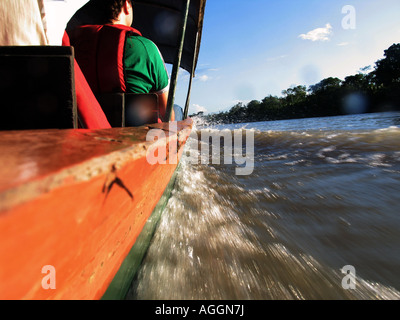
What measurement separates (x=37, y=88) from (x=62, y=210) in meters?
0.50

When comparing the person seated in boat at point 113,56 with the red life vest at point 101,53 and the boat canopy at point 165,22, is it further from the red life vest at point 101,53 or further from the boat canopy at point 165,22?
the boat canopy at point 165,22

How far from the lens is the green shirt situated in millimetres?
1546

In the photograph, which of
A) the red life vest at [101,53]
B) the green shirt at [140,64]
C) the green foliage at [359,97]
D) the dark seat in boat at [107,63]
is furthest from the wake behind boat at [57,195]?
the green foliage at [359,97]

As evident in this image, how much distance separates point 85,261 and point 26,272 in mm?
156

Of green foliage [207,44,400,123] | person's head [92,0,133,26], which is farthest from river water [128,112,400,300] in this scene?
green foliage [207,44,400,123]

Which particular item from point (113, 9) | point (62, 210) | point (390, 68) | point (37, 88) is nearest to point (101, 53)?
point (113, 9)

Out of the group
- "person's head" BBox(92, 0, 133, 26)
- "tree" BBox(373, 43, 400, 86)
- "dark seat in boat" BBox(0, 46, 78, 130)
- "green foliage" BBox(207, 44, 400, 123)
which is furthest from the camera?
"tree" BBox(373, 43, 400, 86)

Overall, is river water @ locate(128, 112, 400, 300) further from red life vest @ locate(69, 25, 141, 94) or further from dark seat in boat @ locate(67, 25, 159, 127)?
red life vest @ locate(69, 25, 141, 94)

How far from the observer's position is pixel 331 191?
1.42m

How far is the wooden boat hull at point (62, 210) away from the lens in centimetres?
20

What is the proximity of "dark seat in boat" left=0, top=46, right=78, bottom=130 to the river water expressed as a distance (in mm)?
590

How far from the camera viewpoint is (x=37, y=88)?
1.89 feet
